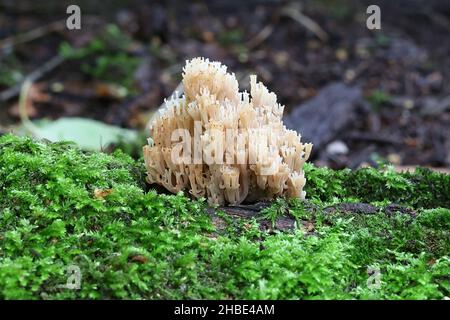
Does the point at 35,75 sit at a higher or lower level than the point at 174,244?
higher

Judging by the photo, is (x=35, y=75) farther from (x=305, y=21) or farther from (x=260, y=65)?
(x=305, y=21)

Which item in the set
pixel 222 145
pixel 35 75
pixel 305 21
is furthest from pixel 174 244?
pixel 305 21

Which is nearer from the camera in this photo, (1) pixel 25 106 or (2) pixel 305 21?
(1) pixel 25 106

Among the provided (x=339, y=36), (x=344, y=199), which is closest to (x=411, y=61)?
(x=339, y=36)

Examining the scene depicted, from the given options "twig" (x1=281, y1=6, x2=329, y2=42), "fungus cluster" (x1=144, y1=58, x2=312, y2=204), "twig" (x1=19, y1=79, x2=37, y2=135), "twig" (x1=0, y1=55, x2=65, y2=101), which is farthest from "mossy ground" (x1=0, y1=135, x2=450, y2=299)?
"twig" (x1=281, y1=6, x2=329, y2=42)

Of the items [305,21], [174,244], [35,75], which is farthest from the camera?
[305,21]
